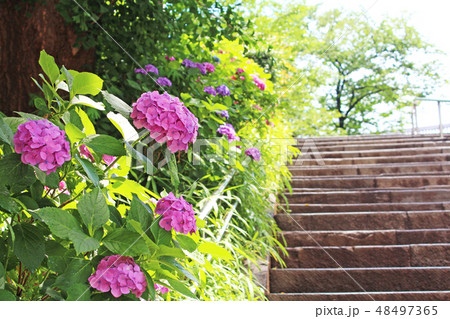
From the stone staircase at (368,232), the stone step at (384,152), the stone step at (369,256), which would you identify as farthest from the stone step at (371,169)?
the stone step at (369,256)

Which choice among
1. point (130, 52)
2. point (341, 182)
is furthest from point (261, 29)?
point (130, 52)

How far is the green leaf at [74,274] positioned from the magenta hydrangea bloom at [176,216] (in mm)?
229

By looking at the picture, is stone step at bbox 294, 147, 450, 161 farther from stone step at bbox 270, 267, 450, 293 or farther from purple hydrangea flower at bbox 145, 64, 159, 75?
purple hydrangea flower at bbox 145, 64, 159, 75

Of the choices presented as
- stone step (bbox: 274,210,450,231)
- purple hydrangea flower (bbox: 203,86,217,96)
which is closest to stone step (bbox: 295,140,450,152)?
stone step (bbox: 274,210,450,231)

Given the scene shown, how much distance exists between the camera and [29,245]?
1.13 metres

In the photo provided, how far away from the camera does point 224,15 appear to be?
3.72 m

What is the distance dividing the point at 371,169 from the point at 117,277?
4.82m

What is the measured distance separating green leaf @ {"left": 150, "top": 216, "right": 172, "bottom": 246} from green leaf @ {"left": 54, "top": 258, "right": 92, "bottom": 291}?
19cm

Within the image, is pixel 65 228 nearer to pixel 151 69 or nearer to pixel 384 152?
pixel 151 69

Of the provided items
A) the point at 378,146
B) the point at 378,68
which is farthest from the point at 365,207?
the point at 378,68

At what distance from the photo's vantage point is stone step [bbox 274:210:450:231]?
12.6 ft

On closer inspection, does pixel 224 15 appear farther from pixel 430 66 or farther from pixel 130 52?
pixel 430 66

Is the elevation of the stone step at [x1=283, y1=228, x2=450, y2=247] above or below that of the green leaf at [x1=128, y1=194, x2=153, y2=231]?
below
